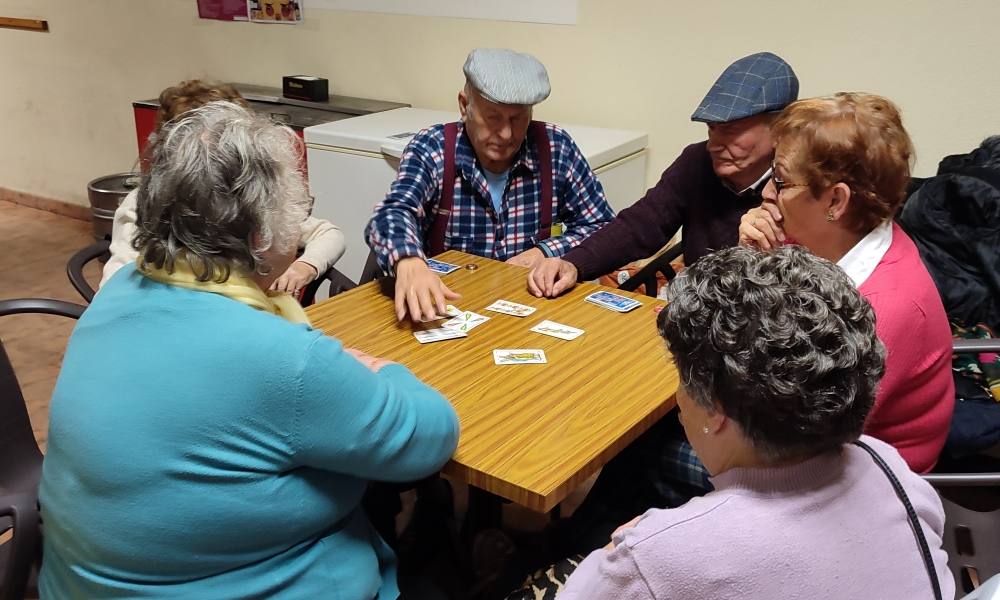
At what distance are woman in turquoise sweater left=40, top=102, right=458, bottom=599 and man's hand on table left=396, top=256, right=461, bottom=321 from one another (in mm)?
564

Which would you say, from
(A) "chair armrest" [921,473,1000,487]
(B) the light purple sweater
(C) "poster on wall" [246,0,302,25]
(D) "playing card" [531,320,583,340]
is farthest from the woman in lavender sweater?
(C) "poster on wall" [246,0,302,25]

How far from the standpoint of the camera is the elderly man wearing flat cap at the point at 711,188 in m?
2.15

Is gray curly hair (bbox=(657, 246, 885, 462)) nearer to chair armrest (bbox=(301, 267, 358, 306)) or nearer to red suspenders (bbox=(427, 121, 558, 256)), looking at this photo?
red suspenders (bbox=(427, 121, 558, 256))

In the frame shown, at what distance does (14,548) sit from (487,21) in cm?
288

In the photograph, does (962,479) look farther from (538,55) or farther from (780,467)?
(538,55)

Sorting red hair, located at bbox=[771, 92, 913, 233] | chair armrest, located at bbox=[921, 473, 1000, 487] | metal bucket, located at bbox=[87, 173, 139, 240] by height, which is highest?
red hair, located at bbox=[771, 92, 913, 233]

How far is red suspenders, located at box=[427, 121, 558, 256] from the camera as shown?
2.46 m

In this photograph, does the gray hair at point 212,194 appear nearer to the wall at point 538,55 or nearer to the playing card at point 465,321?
the playing card at point 465,321

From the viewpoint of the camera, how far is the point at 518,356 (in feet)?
5.69

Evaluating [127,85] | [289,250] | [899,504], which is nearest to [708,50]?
[289,250]

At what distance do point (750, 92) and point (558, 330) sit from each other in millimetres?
866

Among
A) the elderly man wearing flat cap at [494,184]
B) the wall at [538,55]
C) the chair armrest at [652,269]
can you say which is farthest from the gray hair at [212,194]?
the wall at [538,55]

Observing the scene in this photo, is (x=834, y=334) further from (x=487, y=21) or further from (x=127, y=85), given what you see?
(x=127, y=85)

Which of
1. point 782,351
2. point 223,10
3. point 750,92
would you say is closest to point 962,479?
point 782,351
